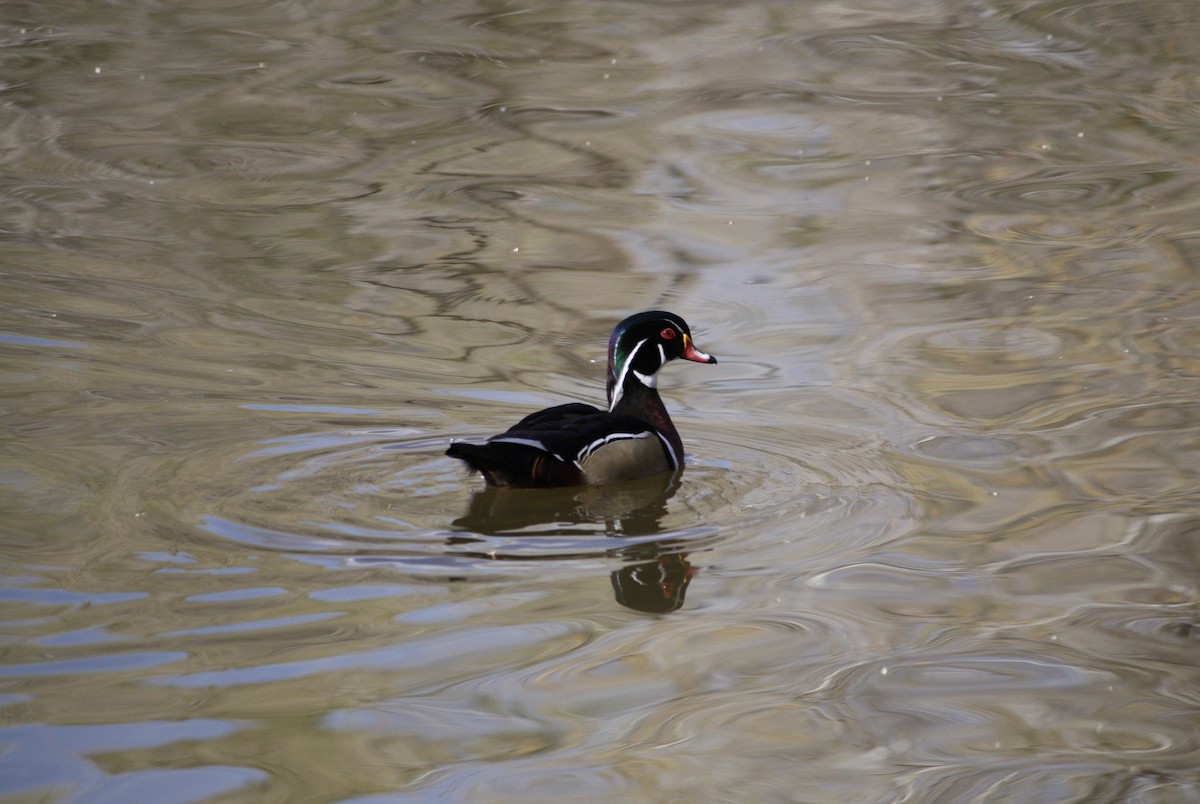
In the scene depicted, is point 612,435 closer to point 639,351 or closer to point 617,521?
point 617,521

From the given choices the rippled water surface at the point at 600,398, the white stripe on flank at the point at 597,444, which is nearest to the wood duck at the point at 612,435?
the white stripe on flank at the point at 597,444

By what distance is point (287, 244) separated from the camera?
11.2 meters

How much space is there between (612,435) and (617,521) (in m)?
0.60

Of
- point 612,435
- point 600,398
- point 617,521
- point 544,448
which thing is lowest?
point 600,398

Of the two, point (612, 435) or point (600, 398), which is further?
point (600, 398)

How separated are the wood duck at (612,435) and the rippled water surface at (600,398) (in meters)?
0.15

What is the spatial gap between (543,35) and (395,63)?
5.60 feet

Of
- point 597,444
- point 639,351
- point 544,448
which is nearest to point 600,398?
point 639,351

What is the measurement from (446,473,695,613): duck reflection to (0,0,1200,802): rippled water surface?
32mm

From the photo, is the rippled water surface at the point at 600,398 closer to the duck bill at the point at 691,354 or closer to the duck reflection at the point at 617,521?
the duck reflection at the point at 617,521

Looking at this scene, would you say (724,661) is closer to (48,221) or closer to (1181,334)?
(1181,334)

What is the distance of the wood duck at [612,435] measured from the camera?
7.04 m

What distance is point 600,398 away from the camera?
8805mm

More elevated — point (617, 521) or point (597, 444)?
point (597, 444)
